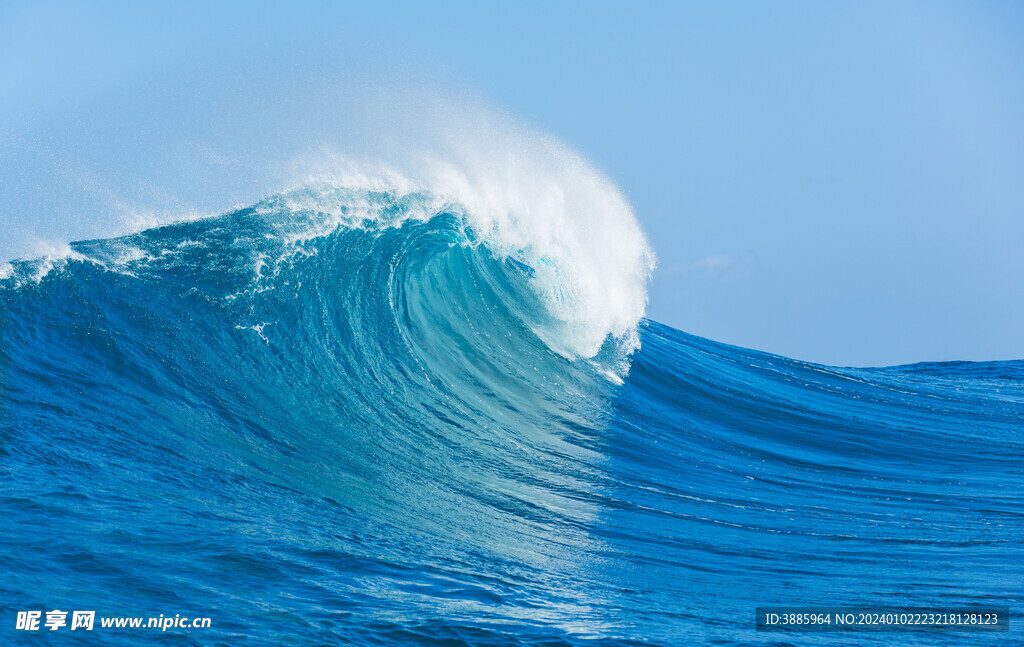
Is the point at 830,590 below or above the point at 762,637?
above

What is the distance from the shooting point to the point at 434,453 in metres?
6.77

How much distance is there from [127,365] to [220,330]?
989 millimetres

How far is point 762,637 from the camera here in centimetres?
396

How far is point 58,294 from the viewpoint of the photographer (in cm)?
717

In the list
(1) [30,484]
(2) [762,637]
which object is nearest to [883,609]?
(2) [762,637]

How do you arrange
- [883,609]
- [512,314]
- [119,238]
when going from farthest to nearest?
1. [512,314]
2. [119,238]
3. [883,609]

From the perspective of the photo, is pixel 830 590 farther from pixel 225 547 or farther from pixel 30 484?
pixel 30 484

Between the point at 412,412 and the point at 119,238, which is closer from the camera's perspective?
the point at 412,412

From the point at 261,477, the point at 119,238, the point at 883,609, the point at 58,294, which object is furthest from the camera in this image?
the point at 119,238

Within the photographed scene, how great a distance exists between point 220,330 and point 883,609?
5.70 metres

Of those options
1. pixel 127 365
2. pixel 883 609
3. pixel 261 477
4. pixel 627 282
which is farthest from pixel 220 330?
pixel 883 609

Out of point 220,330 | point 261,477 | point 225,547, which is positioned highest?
point 220,330

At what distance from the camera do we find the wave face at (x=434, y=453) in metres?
3.96

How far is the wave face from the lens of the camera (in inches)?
156
